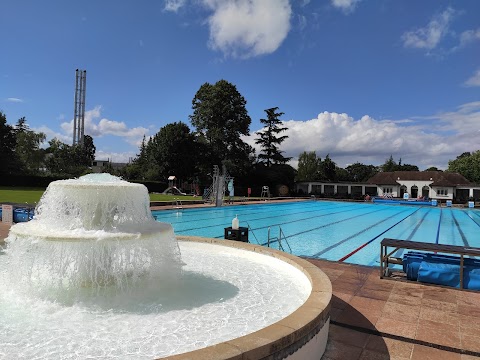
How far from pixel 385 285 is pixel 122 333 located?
4.67 m

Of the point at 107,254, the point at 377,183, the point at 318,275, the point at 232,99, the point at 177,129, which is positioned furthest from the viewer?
the point at 377,183

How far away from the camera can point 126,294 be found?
4637mm

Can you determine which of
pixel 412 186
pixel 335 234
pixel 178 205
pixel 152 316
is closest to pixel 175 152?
pixel 178 205

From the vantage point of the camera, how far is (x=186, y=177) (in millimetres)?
43406

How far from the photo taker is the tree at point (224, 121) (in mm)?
45062

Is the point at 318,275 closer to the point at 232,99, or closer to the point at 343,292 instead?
the point at 343,292

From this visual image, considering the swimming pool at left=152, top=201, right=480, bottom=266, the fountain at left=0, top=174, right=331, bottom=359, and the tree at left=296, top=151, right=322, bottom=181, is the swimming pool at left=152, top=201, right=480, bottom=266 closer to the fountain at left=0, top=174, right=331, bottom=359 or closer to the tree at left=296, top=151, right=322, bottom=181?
the fountain at left=0, top=174, right=331, bottom=359

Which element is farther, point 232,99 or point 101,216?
point 232,99

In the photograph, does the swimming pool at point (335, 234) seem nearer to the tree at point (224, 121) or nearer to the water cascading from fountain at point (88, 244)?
the water cascading from fountain at point (88, 244)

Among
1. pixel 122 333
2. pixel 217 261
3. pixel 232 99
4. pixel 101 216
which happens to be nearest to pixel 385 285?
pixel 217 261

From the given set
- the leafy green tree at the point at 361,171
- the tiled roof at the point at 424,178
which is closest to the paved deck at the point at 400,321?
the tiled roof at the point at 424,178

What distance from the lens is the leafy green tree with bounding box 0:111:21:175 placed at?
40.0 metres

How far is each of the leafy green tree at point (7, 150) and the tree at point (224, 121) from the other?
76.9 ft

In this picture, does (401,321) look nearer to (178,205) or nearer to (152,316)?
(152,316)
